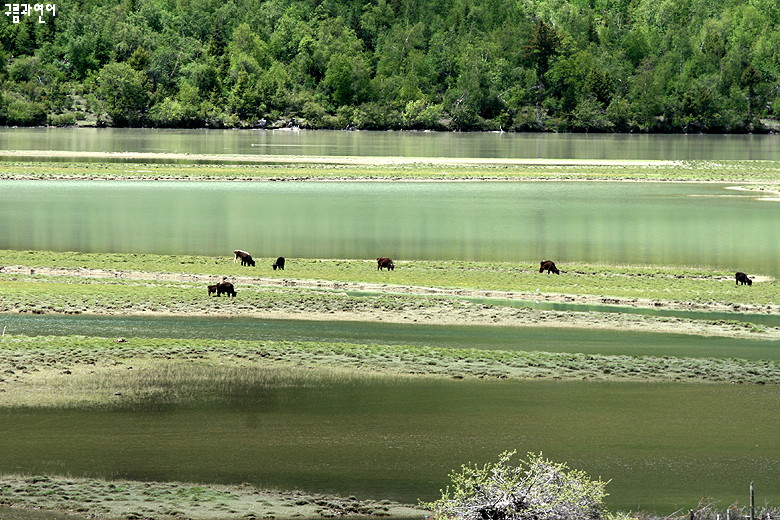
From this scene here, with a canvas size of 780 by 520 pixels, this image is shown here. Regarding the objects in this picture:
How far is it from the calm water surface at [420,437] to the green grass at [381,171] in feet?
199

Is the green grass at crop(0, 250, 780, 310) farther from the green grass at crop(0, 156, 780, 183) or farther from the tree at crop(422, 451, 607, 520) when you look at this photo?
the green grass at crop(0, 156, 780, 183)

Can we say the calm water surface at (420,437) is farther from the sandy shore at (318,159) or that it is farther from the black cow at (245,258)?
the sandy shore at (318,159)

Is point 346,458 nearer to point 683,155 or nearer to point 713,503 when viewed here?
point 713,503

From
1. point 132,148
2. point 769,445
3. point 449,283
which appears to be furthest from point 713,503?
point 132,148

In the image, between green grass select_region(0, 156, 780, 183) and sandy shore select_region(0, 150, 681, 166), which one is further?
sandy shore select_region(0, 150, 681, 166)

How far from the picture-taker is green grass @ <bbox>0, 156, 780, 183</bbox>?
278ft

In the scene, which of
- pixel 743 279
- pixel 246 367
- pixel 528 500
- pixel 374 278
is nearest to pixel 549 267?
pixel 374 278

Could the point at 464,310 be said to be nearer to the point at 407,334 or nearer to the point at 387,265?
the point at 407,334

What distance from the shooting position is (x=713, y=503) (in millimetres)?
17594

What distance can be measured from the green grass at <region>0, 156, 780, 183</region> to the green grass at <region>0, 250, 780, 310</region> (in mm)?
40462

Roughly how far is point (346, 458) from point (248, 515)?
130 inches

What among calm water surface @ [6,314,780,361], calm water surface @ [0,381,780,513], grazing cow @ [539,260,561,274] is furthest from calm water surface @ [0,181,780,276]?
calm water surface @ [0,381,780,513]

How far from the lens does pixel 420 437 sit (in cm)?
2155

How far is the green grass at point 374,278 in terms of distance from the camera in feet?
115
